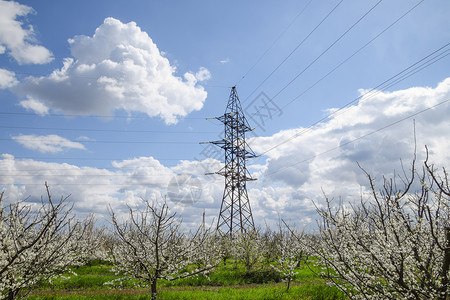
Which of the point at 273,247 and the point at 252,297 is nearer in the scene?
the point at 252,297

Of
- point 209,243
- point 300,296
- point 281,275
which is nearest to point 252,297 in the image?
point 300,296

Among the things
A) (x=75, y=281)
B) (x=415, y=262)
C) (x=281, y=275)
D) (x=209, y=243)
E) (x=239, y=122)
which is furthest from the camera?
(x=239, y=122)

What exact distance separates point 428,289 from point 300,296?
28.6 feet

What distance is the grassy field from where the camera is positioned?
12.2 meters

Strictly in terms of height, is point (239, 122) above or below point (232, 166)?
above

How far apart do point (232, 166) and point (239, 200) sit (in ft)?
11.8

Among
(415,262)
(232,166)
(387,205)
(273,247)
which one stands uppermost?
(232,166)

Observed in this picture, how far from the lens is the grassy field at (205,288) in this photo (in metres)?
12.2

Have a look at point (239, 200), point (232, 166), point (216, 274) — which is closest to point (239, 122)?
point (232, 166)

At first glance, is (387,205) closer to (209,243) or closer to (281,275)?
(281,275)

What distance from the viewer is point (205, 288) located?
51.2ft

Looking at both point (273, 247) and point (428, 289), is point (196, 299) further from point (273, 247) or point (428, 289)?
point (273, 247)

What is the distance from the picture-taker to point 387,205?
6.20m

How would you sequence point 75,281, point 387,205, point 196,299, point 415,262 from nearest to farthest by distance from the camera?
point 415,262 < point 387,205 < point 196,299 < point 75,281
